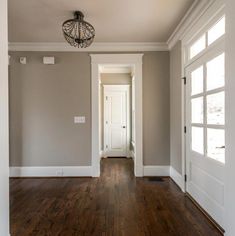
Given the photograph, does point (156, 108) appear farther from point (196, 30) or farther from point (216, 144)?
point (216, 144)

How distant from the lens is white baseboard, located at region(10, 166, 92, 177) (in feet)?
14.1

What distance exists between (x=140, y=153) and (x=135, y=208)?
1608 millimetres

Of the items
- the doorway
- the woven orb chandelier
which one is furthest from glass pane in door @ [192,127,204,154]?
the doorway

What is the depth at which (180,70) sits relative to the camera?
12.0 ft

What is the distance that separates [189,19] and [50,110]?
2979 mm

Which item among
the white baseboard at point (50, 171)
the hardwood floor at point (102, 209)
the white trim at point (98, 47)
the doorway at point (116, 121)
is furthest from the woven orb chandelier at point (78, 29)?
the doorway at point (116, 121)

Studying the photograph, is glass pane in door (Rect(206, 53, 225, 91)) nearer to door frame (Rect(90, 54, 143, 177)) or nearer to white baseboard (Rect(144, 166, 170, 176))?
door frame (Rect(90, 54, 143, 177))

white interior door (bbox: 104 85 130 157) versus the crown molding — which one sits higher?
the crown molding

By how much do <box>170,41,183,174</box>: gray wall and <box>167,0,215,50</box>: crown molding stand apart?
0.15m

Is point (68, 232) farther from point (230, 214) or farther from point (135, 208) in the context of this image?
point (230, 214)

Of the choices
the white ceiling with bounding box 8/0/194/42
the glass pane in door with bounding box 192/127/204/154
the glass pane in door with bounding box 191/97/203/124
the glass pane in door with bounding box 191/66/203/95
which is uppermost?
the white ceiling with bounding box 8/0/194/42

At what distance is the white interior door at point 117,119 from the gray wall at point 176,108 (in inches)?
90.0

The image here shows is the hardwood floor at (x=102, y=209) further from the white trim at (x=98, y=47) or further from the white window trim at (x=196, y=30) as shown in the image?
the white trim at (x=98, y=47)

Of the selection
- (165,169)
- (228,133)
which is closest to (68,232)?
(228,133)
